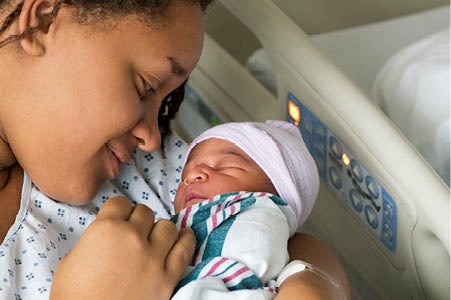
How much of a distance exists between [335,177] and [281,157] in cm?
30

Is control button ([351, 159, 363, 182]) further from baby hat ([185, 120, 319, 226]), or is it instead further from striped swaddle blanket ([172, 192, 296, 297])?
striped swaddle blanket ([172, 192, 296, 297])

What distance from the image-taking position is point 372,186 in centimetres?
155

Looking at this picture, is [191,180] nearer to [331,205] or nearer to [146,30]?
[146,30]

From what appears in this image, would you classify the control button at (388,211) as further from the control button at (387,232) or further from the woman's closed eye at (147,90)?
the woman's closed eye at (147,90)

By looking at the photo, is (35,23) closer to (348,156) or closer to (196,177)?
(196,177)

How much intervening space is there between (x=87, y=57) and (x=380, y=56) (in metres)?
1.15

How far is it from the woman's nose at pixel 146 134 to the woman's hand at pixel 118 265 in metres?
0.18

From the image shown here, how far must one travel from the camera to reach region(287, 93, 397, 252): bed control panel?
1544mm

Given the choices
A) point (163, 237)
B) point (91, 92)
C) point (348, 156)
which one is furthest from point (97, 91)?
point (348, 156)

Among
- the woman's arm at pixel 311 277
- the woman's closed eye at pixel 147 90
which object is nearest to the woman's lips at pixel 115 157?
the woman's closed eye at pixel 147 90

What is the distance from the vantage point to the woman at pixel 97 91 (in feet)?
3.99

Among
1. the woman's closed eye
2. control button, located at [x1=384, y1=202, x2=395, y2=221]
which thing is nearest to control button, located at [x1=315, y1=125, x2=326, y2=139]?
control button, located at [x1=384, y1=202, x2=395, y2=221]

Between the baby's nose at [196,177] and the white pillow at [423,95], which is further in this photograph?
the white pillow at [423,95]

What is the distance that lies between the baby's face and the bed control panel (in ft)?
0.66
